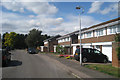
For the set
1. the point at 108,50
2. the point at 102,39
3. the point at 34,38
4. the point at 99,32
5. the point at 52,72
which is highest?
the point at 34,38

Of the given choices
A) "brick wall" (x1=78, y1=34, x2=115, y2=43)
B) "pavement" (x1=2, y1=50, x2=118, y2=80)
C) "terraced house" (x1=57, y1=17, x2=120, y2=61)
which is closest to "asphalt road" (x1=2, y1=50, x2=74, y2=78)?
"pavement" (x1=2, y1=50, x2=118, y2=80)

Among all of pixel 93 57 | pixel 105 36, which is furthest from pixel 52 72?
pixel 105 36

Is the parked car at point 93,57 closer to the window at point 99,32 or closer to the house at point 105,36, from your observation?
the house at point 105,36

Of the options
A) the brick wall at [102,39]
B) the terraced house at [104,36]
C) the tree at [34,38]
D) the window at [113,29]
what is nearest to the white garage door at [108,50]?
the terraced house at [104,36]

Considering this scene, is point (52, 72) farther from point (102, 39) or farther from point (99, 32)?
point (99, 32)

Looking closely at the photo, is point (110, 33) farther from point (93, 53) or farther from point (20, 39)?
point (20, 39)

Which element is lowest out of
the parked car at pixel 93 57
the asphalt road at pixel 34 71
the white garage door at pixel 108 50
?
the asphalt road at pixel 34 71

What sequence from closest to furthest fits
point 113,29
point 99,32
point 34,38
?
point 113,29 → point 99,32 → point 34,38

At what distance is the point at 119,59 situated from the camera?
34.7ft

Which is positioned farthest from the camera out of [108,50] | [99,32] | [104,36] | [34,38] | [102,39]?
[34,38]

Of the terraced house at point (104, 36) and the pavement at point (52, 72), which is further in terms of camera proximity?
the terraced house at point (104, 36)

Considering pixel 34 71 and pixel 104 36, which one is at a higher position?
pixel 104 36

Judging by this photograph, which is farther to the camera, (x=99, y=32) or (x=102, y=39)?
(x=99, y=32)

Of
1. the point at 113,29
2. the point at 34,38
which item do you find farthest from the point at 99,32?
the point at 34,38
